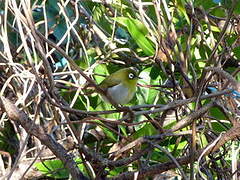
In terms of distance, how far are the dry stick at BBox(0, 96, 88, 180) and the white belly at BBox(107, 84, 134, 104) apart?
54 centimetres

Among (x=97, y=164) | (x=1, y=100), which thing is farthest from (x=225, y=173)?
(x=1, y=100)

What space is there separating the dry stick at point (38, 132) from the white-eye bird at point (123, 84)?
1.80 feet

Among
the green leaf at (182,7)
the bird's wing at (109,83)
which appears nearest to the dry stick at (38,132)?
the bird's wing at (109,83)

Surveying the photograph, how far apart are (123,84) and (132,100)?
0.27 ft

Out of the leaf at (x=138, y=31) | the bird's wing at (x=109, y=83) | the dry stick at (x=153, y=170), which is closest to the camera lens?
the dry stick at (x=153, y=170)

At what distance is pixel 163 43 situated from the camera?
196cm

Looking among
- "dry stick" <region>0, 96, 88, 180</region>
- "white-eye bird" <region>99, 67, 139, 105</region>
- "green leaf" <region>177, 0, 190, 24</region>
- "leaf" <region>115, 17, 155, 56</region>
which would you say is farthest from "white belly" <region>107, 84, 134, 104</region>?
"dry stick" <region>0, 96, 88, 180</region>

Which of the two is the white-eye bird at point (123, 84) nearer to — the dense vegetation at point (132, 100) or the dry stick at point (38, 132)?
the dense vegetation at point (132, 100)

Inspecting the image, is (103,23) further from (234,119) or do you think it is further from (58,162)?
(234,119)

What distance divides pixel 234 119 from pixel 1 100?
679mm

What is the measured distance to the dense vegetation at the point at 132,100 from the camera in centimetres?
167

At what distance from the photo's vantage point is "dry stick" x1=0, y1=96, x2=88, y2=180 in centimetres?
167

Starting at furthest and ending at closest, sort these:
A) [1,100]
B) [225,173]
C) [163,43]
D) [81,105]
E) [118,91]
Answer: [118,91]
[81,105]
[163,43]
[225,173]
[1,100]

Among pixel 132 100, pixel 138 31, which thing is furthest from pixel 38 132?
pixel 132 100
